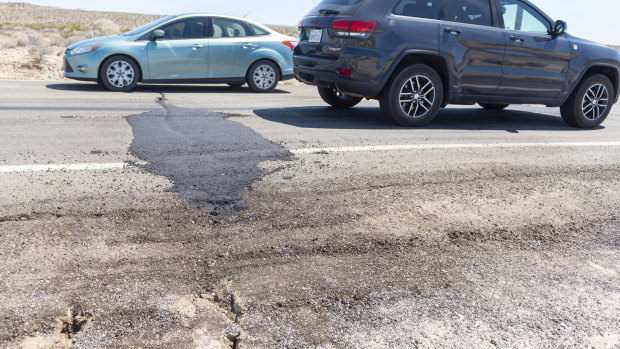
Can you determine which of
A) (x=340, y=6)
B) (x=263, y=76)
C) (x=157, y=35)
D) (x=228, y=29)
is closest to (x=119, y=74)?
(x=157, y=35)

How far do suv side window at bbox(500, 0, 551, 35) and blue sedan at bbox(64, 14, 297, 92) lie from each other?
5.15 m

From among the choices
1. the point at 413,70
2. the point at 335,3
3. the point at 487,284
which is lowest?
the point at 487,284

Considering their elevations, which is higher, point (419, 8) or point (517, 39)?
point (419, 8)

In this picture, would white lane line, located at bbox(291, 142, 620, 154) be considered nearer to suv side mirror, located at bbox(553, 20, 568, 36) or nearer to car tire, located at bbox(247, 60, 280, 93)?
suv side mirror, located at bbox(553, 20, 568, 36)

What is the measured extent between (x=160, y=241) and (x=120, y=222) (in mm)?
414

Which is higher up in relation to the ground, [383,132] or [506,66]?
[506,66]

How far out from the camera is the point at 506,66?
779 centimetres

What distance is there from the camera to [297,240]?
3.41 metres

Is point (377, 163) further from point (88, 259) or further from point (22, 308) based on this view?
point (22, 308)

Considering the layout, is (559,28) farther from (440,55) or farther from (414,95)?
(414,95)

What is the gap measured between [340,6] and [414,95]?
1.58 metres

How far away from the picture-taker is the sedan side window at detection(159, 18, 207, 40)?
10.9m

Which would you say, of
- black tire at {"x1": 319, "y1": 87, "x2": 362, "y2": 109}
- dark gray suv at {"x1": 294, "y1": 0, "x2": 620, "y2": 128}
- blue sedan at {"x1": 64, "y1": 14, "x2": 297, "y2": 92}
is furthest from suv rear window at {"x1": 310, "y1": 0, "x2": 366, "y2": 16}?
blue sedan at {"x1": 64, "y1": 14, "x2": 297, "y2": 92}

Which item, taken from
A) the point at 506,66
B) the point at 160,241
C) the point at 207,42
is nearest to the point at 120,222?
the point at 160,241
